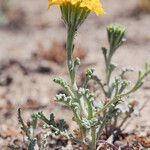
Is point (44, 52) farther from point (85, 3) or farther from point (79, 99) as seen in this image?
point (85, 3)

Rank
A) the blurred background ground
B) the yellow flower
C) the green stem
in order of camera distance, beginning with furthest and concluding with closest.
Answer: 1. the blurred background ground
2. the green stem
3. the yellow flower

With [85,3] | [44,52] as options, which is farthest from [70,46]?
[44,52]

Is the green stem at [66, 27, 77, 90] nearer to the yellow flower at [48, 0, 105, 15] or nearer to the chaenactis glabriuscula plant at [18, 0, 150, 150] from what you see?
the chaenactis glabriuscula plant at [18, 0, 150, 150]

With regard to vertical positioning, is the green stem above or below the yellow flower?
below

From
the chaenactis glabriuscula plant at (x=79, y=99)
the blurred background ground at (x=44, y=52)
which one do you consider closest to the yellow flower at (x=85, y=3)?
the chaenactis glabriuscula plant at (x=79, y=99)

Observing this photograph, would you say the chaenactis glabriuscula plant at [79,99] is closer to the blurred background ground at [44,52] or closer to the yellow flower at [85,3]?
the yellow flower at [85,3]

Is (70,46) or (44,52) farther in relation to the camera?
(44,52)

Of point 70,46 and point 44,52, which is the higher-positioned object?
point 44,52

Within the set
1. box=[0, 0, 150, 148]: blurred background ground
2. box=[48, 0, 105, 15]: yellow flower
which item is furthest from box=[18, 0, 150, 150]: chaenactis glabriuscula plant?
box=[0, 0, 150, 148]: blurred background ground
